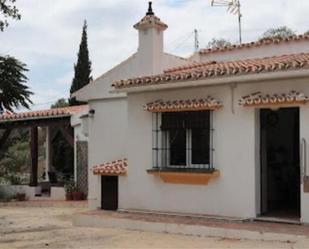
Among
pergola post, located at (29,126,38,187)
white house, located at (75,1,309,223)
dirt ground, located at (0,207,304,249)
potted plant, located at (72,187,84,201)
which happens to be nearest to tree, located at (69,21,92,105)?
pergola post, located at (29,126,38,187)

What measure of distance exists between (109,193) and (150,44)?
15.7 feet

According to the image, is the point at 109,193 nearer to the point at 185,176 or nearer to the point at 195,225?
the point at 185,176

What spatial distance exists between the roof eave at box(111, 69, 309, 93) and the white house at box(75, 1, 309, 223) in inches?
0.8

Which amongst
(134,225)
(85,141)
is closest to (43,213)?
(85,141)

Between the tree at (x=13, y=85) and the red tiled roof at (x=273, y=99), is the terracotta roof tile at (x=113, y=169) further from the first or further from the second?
the tree at (x=13, y=85)

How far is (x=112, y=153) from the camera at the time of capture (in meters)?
19.3

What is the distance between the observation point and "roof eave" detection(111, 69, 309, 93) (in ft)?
35.6

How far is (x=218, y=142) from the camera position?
12156mm

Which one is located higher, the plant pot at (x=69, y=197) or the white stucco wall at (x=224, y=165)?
the white stucco wall at (x=224, y=165)

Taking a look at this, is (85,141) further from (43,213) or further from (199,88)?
(199,88)

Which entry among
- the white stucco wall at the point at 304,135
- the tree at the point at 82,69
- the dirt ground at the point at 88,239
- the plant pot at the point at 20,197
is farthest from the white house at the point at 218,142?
the tree at the point at 82,69

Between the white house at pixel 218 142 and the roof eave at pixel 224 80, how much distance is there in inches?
0.8

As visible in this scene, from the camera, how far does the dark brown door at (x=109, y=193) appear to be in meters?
14.2

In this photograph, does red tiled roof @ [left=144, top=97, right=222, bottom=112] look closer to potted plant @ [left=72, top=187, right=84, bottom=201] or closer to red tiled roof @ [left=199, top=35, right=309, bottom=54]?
red tiled roof @ [left=199, top=35, right=309, bottom=54]
